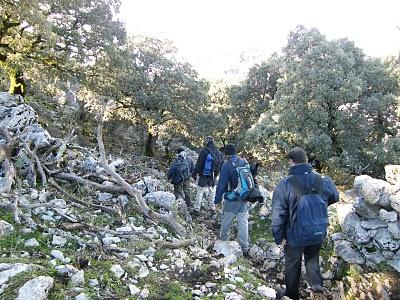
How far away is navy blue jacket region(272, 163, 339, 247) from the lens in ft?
16.5

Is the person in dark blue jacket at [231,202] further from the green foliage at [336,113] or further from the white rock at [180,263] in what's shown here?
the green foliage at [336,113]

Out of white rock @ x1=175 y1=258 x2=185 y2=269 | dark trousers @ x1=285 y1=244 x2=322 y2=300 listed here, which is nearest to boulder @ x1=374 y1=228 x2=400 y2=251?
dark trousers @ x1=285 y1=244 x2=322 y2=300

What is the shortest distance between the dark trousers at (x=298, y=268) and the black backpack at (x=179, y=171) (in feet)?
16.5

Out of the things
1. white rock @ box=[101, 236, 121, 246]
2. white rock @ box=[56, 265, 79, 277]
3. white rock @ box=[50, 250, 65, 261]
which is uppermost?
white rock @ box=[101, 236, 121, 246]

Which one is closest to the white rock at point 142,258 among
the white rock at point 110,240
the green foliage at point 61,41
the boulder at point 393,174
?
the white rock at point 110,240

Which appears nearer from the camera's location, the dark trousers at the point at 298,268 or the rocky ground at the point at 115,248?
the rocky ground at the point at 115,248

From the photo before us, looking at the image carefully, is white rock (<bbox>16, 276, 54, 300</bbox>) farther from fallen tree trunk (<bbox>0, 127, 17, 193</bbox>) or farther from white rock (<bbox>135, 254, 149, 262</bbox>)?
fallen tree trunk (<bbox>0, 127, 17, 193</bbox>)

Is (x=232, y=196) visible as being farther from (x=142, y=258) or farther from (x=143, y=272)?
(x=143, y=272)

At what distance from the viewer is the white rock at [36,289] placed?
148 inches

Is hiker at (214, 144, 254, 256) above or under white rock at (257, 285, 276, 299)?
above

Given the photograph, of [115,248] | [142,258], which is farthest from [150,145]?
[142,258]

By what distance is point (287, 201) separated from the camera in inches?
200

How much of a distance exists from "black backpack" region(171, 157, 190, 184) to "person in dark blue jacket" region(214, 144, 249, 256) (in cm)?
283

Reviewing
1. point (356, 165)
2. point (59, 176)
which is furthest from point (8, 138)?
point (356, 165)
